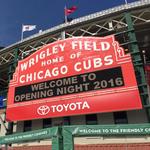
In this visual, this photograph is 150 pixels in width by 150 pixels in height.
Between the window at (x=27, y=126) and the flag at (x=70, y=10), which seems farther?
the flag at (x=70, y=10)

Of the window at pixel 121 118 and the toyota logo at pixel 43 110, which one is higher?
the toyota logo at pixel 43 110

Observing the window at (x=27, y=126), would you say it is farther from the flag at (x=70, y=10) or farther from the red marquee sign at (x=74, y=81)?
the flag at (x=70, y=10)

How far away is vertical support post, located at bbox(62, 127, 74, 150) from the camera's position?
8.28 m

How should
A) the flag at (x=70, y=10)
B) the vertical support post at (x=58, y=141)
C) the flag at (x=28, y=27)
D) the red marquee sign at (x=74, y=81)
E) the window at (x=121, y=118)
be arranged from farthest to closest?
the flag at (x=28, y=27), the flag at (x=70, y=10), the window at (x=121, y=118), the red marquee sign at (x=74, y=81), the vertical support post at (x=58, y=141)

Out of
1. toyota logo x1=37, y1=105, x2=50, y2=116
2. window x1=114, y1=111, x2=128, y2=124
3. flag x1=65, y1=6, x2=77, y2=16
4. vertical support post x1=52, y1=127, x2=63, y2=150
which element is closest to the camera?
vertical support post x1=52, y1=127, x2=63, y2=150

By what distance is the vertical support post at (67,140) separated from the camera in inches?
326

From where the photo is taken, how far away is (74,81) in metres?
17.6

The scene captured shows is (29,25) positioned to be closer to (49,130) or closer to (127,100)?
(127,100)

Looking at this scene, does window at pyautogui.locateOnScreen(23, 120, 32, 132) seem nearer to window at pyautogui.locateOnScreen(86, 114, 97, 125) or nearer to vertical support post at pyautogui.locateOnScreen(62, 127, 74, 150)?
window at pyautogui.locateOnScreen(86, 114, 97, 125)

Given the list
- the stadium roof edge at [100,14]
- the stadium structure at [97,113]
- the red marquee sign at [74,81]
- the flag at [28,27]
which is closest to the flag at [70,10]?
the stadium structure at [97,113]

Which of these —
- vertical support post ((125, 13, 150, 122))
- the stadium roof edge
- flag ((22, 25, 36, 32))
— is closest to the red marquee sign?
vertical support post ((125, 13, 150, 122))

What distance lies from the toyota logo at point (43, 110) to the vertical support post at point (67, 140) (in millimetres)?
9263

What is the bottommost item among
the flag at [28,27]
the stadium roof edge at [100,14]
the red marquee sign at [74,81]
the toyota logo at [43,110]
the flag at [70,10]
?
Result: the toyota logo at [43,110]

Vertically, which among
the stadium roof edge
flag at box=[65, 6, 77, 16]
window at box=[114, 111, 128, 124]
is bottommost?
window at box=[114, 111, 128, 124]
